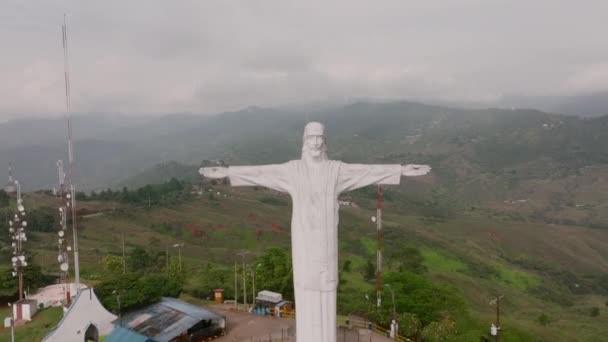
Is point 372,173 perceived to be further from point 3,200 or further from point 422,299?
point 3,200

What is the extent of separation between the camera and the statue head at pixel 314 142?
1253 centimetres

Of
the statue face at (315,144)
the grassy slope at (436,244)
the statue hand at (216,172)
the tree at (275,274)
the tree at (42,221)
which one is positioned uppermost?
the statue face at (315,144)

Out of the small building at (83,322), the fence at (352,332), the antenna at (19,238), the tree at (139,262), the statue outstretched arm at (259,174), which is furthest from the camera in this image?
the tree at (139,262)

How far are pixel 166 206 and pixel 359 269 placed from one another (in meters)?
52.9

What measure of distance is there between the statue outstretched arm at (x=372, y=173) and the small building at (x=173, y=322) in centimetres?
1965

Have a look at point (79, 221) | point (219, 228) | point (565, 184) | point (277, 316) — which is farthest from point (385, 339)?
point (565, 184)

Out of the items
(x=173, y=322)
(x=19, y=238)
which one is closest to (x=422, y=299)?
(x=173, y=322)

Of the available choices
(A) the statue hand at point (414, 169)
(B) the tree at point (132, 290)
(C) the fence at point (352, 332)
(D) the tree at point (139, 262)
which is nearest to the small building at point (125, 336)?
(B) the tree at point (132, 290)

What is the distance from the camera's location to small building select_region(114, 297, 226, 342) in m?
28.3

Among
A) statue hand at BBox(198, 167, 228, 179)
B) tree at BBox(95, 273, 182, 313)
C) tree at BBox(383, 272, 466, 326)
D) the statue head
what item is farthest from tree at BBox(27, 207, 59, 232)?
the statue head

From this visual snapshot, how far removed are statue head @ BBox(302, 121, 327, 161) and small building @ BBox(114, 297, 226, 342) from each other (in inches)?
Answer: 773

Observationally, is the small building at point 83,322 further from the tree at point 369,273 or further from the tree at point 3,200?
the tree at point 3,200

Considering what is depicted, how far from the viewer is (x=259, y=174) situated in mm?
13133

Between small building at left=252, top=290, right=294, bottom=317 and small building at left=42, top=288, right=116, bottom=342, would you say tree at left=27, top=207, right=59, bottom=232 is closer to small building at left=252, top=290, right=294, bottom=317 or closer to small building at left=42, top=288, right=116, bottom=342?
small building at left=42, top=288, right=116, bottom=342
